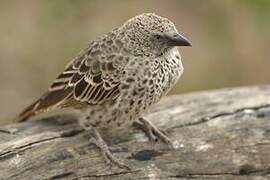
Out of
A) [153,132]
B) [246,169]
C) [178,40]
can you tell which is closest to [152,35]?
[178,40]

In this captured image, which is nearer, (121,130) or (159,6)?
(121,130)

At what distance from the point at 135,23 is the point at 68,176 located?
121 centimetres

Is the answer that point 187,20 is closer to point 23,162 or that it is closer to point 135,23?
point 135,23

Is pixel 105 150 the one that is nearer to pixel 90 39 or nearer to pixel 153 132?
pixel 153 132

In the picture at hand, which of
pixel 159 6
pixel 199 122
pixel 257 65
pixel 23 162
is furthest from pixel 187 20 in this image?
pixel 23 162

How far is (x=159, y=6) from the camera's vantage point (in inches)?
360

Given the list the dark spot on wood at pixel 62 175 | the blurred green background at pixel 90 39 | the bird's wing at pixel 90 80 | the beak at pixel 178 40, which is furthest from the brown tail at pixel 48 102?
the blurred green background at pixel 90 39

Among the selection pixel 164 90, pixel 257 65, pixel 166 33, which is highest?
pixel 166 33

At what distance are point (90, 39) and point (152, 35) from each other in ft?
8.47

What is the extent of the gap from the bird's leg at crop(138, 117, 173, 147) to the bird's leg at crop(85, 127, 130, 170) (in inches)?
15.1

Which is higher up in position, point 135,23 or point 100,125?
point 135,23

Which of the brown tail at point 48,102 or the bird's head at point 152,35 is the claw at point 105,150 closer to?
the brown tail at point 48,102

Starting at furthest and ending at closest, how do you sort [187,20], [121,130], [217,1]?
[187,20] → [217,1] → [121,130]

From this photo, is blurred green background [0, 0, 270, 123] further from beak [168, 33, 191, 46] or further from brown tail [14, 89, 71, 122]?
beak [168, 33, 191, 46]
